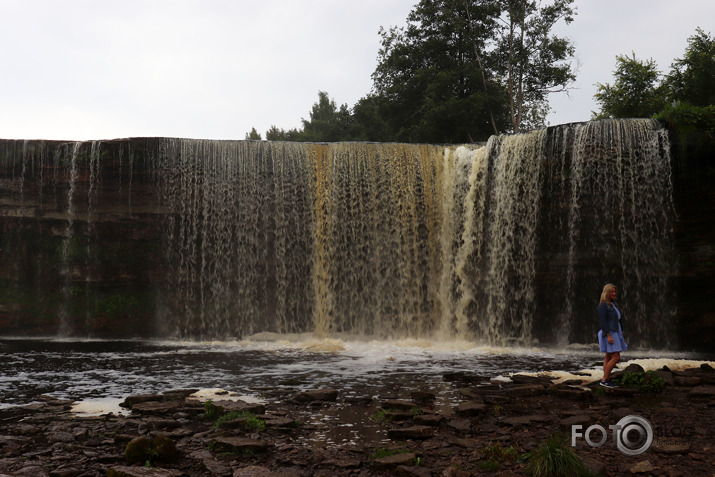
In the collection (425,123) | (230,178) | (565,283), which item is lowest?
(565,283)

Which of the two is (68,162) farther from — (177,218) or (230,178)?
(230,178)

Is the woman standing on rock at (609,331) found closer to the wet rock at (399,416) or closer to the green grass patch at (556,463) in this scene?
the wet rock at (399,416)

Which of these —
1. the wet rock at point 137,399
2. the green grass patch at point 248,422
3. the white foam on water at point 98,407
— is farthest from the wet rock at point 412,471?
the wet rock at point 137,399

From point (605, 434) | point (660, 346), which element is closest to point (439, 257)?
point (660, 346)

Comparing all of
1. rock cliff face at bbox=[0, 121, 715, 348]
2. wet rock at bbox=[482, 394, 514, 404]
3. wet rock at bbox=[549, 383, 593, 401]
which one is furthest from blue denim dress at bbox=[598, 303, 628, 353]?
rock cliff face at bbox=[0, 121, 715, 348]

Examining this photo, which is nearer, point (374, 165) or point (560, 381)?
point (560, 381)

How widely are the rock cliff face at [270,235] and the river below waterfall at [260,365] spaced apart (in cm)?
164

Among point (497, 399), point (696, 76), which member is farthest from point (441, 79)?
point (497, 399)

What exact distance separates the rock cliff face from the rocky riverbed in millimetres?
9607

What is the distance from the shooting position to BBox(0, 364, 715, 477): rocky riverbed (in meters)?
5.70

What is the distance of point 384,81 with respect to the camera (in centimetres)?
3638

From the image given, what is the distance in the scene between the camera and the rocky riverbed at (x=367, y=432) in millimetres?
5695

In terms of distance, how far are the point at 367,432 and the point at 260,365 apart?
6807mm

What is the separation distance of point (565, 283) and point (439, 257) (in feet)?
14.1
